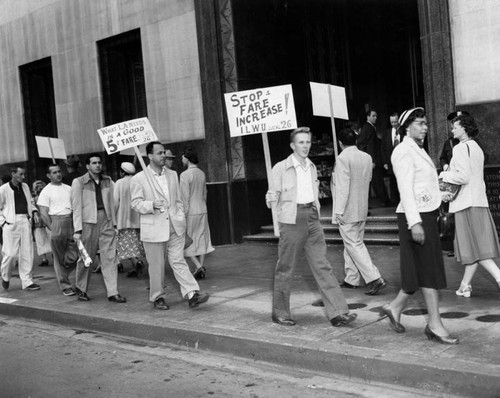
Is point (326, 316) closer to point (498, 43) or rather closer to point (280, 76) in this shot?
point (498, 43)

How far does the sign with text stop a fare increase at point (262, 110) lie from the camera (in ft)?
24.8

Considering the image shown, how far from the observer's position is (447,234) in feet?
23.8

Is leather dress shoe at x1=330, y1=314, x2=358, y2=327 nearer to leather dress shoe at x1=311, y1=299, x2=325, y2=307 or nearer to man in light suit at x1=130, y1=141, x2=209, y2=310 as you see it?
leather dress shoe at x1=311, y1=299, x2=325, y2=307

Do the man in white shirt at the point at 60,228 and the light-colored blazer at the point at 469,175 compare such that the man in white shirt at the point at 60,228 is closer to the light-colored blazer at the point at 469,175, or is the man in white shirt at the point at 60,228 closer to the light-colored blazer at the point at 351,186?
the light-colored blazer at the point at 351,186

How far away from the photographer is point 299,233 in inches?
260

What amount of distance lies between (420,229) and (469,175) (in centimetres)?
180

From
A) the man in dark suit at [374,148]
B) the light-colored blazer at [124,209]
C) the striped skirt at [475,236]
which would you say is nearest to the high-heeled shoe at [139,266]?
the light-colored blazer at [124,209]

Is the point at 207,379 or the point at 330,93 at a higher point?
the point at 330,93

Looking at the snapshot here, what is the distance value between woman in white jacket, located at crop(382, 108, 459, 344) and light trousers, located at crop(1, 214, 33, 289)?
6530mm

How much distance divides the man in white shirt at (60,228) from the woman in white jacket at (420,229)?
5316 mm

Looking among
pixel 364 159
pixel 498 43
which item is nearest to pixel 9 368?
pixel 364 159

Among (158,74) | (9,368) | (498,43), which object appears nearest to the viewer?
(9,368)

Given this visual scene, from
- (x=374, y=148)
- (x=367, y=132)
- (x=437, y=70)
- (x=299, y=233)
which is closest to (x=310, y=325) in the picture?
(x=299, y=233)

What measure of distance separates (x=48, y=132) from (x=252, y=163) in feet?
27.2
